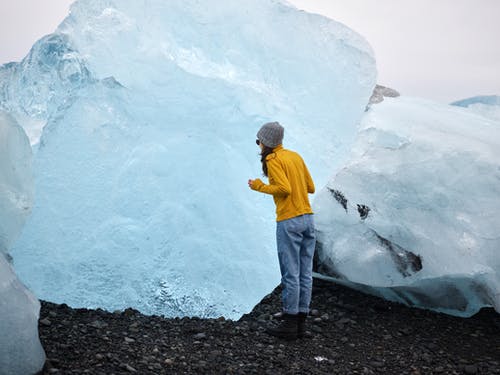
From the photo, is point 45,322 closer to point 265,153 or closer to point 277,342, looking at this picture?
point 277,342

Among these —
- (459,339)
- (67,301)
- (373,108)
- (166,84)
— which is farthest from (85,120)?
(459,339)

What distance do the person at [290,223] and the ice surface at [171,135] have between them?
0.85 meters

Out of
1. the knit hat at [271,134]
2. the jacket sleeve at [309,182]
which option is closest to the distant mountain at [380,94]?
the jacket sleeve at [309,182]

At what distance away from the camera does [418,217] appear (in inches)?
193

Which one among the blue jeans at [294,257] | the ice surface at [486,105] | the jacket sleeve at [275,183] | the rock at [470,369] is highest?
the jacket sleeve at [275,183]

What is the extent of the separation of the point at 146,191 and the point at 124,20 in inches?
69.2

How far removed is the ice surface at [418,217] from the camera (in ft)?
15.6

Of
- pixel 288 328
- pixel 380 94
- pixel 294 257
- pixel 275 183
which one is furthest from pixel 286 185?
pixel 380 94

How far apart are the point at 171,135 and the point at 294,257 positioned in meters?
1.91

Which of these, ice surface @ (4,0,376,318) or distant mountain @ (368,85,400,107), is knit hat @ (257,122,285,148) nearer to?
ice surface @ (4,0,376,318)

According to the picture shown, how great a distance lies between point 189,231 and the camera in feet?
17.0

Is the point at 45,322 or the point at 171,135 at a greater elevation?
the point at 171,135

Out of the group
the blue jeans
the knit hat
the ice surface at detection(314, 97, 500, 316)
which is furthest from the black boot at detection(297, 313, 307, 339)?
the knit hat

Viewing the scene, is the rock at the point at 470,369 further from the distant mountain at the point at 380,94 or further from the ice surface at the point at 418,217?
the distant mountain at the point at 380,94
